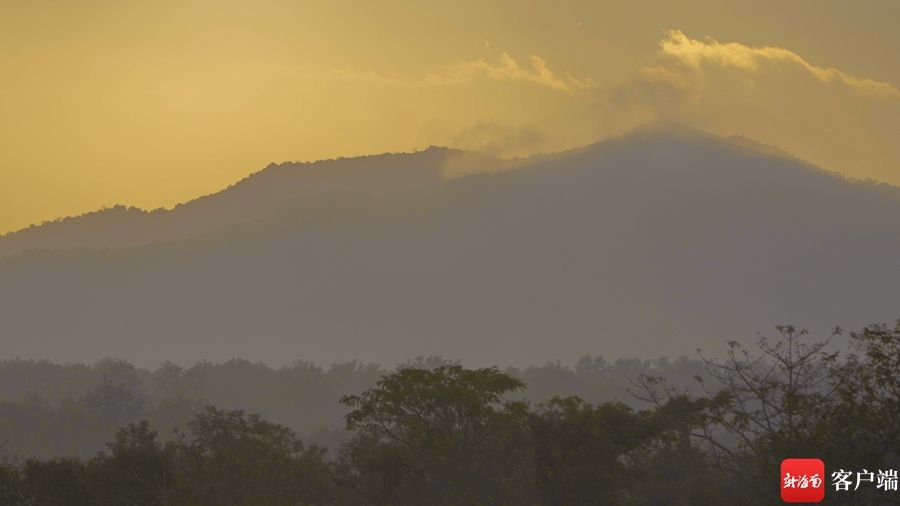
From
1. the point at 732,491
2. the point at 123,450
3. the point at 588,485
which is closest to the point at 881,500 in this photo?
the point at 732,491

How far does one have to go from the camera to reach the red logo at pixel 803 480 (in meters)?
29.6

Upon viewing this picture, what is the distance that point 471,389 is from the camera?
47188mm

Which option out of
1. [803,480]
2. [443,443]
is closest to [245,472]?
[443,443]

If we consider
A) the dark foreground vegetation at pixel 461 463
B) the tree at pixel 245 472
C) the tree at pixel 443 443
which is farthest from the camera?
the tree at pixel 443 443

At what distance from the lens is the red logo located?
2961cm

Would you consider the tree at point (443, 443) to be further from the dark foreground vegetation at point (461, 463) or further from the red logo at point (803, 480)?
the red logo at point (803, 480)

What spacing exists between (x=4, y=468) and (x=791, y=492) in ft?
85.0

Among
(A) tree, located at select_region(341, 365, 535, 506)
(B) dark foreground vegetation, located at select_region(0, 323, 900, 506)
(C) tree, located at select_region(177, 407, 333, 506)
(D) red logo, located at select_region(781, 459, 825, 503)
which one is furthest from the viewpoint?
(A) tree, located at select_region(341, 365, 535, 506)

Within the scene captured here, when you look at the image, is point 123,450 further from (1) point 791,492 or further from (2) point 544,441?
(1) point 791,492

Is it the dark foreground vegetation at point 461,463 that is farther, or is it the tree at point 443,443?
the tree at point 443,443

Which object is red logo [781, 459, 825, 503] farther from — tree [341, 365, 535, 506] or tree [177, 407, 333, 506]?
tree [177, 407, 333, 506]

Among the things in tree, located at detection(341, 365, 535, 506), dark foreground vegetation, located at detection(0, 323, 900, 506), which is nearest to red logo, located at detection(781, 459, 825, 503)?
dark foreground vegetation, located at detection(0, 323, 900, 506)

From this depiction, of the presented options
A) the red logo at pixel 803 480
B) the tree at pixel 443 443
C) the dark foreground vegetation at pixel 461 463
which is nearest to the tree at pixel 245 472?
the dark foreground vegetation at pixel 461 463

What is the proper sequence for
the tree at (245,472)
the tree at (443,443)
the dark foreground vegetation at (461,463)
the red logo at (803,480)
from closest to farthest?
the red logo at (803,480) → the tree at (245,472) → the dark foreground vegetation at (461,463) → the tree at (443,443)
